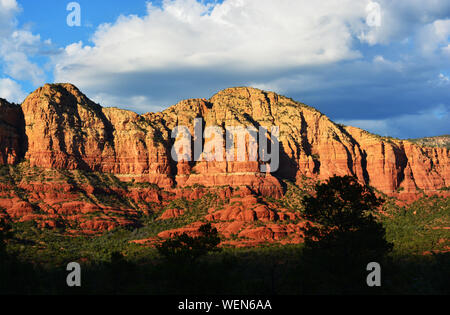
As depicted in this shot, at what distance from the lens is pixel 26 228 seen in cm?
12350

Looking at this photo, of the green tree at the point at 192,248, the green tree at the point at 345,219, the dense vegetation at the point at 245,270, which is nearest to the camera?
the green tree at the point at 345,219

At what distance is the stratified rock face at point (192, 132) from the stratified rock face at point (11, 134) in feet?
1.19

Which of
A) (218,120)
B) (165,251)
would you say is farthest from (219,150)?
(165,251)

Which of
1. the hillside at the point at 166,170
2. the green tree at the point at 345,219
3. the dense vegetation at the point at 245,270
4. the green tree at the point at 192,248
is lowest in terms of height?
the dense vegetation at the point at 245,270

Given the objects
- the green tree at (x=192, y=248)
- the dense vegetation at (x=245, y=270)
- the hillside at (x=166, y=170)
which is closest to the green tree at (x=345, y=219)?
the dense vegetation at (x=245, y=270)

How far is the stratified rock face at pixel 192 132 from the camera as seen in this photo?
159000mm

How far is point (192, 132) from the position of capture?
18462 centimetres

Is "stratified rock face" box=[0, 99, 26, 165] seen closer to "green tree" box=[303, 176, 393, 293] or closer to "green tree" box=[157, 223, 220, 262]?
"green tree" box=[157, 223, 220, 262]

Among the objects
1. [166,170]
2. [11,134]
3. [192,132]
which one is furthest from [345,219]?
[11,134]

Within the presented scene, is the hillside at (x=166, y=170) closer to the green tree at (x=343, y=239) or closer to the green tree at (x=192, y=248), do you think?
the green tree at (x=192, y=248)

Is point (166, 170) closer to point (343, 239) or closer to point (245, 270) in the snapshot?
point (245, 270)

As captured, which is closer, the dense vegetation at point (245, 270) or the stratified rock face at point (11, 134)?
the dense vegetation at point (245, 270)

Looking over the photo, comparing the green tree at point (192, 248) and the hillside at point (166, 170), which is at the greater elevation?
the hillside at point (166, 170)

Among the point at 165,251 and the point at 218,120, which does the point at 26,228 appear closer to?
the point at 165,251
